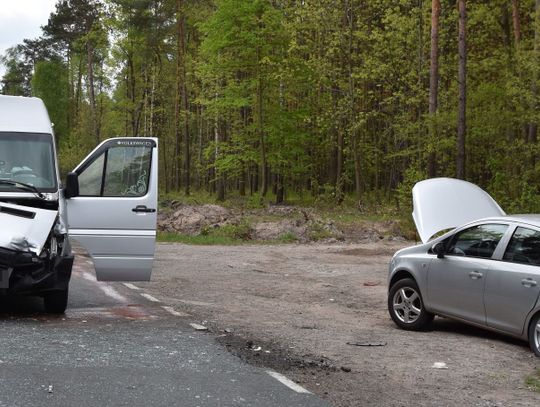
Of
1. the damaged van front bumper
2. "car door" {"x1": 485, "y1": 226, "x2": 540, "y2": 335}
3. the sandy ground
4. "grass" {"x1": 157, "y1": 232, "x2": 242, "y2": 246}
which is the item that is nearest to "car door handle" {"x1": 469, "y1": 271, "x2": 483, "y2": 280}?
Result: "car door" {"x1": 485, "y1": 226, "x2": 540, "y2": 335}

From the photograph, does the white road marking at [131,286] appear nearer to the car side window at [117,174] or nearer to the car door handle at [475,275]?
the car side window at [117,174]

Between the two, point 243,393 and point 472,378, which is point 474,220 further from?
point 243,393

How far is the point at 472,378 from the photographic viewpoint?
282 inches

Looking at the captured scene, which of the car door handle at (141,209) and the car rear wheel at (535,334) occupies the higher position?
the car door handle at (141,209)

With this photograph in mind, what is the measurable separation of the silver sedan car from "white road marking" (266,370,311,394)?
9.81 feet

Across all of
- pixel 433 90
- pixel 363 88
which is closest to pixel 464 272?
pixel 433 90

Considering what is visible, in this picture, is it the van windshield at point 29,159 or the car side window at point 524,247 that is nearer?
the car side window at point 524,247

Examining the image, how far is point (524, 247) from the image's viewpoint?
27.5ft

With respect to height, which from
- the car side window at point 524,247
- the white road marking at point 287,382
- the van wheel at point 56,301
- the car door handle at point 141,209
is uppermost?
the car door handle at point 141,209

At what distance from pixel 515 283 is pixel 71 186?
18.4ft

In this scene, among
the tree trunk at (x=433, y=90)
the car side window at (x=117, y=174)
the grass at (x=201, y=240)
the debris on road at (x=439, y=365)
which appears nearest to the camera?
the debris on road at (x=439, y=365)

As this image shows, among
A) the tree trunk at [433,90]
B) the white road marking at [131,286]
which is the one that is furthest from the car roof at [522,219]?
the tree trunk at [433,90]

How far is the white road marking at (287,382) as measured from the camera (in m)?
6.43

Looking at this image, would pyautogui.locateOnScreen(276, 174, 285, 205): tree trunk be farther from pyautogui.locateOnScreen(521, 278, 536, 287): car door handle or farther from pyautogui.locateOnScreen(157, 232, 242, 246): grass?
pyautogui.locateOnScreen(521, 278, 536, 287): car door handle
